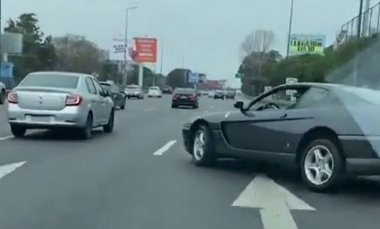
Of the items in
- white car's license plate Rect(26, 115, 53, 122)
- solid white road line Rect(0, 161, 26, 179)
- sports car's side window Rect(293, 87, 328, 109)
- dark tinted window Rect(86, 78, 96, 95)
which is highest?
sports car's side window Rect(293, 87, 328, 109)

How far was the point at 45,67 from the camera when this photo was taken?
6375 centimetres

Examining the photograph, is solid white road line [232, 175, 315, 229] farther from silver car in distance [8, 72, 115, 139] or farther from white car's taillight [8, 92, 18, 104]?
white car's taillight [8, 92, 18, 104]

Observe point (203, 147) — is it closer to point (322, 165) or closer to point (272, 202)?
point (322, 165)

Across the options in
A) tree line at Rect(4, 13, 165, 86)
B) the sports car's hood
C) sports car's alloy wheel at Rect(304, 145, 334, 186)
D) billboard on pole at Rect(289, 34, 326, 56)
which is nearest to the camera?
sports car's alloy wheel at Rect(304, 145, 334, 186)

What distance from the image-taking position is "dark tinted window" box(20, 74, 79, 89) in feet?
53.8

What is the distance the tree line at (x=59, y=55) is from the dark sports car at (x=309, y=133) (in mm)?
28833

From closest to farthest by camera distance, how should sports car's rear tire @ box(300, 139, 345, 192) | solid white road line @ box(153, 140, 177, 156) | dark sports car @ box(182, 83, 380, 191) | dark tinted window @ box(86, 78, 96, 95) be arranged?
dark sports car @ box(182, 83, 380, 191) → sports car's rear tire @ box(300, 139, 345, 192) → solid white road line @ box(153, 140, 177, 156) → dark tinted window @ box(86, 78, 96, 95)

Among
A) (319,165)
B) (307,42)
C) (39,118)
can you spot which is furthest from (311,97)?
(307,42)

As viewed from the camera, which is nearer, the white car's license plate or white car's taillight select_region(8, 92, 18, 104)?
the white car's license plate

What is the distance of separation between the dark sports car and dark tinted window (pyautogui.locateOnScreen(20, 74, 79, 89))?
512 cm

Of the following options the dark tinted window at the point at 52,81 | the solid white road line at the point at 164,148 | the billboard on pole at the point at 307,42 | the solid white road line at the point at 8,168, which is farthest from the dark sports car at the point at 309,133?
the billboard on pole at the point at 307,42

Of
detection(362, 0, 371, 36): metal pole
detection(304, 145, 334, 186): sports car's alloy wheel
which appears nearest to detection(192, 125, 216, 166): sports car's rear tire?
detection(304, 145, 334, 186): sports car's alloy wheel

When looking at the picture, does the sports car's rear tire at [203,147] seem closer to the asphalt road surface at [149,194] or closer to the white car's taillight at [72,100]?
the asphalt road surface at [149,194]

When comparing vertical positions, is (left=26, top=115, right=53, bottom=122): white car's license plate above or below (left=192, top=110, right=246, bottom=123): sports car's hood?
below
